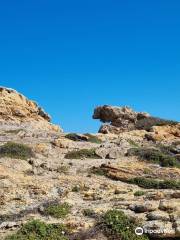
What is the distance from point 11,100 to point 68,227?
37.4 meters

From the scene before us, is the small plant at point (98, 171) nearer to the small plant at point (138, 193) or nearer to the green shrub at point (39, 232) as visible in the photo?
the small plant at point (138, 193)

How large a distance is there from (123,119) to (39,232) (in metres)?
41.0

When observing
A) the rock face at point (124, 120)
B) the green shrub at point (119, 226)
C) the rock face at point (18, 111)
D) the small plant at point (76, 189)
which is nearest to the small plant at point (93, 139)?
the rock face at point (124, 120)

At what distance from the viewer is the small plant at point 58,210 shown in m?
17.0

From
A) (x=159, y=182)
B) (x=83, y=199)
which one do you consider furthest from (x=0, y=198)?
(x=159, y=182)

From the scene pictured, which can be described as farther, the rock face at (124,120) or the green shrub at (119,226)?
the rock face at (124,120)

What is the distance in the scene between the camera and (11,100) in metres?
52.0

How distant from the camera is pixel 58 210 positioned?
17234mm

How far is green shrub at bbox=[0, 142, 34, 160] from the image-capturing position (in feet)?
91.5

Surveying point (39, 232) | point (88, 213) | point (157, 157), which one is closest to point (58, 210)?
point (88, 213)

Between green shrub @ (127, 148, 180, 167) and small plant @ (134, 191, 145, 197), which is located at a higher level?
green shrub @ (127, 148, 180, 167)

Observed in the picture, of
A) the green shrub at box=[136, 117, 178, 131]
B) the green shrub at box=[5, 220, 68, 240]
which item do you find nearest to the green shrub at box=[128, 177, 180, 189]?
the green shrub at box=[5, 220, 68, 240]

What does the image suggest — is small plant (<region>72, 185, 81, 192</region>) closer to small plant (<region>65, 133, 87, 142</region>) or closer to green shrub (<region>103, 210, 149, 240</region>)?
green shrub (<region>103, 210, 149, 240</region>)

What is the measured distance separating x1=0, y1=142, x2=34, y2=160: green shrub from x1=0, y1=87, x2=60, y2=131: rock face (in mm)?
18783
